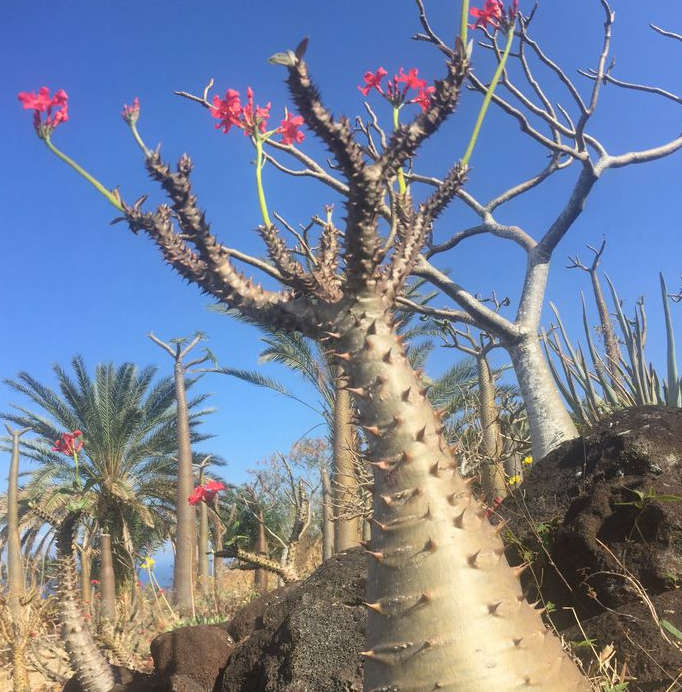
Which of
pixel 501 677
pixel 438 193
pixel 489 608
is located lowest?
pixel 501 677

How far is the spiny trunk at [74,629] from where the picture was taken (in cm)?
321

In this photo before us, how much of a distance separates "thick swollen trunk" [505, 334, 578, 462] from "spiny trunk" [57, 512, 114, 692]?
3958 millimetres

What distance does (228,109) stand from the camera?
2.32 meters

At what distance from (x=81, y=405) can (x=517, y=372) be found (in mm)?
11528

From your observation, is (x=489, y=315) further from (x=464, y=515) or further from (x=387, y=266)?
(x=464, y=515)

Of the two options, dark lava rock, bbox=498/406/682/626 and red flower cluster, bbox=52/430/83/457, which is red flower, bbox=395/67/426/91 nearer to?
dark lava rock, bbox=498/406/682/626

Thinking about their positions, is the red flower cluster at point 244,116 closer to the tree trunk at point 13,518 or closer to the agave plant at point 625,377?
the agave plant at point 625,377

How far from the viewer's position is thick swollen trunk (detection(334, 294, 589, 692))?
4.66 feet

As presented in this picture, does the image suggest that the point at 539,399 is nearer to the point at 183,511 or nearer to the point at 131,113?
the point at 131,113

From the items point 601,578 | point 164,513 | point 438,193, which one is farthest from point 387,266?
point 164,513

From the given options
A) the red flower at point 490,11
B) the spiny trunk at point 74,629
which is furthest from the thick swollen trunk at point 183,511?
the red flower at point 490,11

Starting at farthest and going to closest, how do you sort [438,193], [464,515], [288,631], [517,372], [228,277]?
[517,372]
[288,631]
[438,193]
[228,277]
[464,515]

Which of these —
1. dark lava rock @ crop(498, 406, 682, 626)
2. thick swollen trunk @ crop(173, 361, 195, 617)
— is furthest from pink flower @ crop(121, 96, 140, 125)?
thick swollen trunk @ crop(173, 361, 195, 617)

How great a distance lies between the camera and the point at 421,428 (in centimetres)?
167
